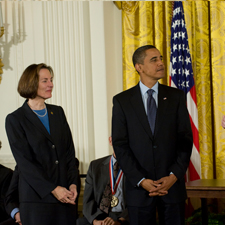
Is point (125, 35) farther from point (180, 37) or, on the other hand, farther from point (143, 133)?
point (143, 133)

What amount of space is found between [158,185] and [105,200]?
37.3 inches

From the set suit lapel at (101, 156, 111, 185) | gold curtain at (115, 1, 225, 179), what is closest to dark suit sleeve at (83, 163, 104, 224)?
suit lapel at (101, 156, 111, 185)

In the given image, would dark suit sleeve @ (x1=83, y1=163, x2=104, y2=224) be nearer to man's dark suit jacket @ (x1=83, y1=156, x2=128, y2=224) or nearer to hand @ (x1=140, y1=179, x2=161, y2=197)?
man's dark suit jacket @ (x1=83, y1=156, x2=128, y2=224)

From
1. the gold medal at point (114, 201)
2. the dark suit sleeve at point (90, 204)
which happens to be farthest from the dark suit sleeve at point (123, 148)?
the dark suit sleeve at point (90, 204)

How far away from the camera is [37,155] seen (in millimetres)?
2213

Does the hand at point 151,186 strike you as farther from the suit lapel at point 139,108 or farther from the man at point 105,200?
the man at point 105,200

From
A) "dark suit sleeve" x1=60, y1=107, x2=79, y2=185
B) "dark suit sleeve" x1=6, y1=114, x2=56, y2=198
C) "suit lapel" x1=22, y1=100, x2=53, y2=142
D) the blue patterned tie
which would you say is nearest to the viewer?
"dark suit sleeve" x1=6, y1=114, x2=56, y2=198

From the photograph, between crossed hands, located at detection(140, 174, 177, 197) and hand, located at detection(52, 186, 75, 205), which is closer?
hand, located at detection(52, 186, 75, 205)

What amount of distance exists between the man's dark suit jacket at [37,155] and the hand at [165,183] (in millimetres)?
611

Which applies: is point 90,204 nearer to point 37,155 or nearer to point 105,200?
point 105,200

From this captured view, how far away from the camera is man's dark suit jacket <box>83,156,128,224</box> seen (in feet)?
10.3

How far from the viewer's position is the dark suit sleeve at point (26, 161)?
2.14 m

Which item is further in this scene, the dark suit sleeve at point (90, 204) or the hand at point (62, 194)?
the dark suit sleeve at point (90, 204)

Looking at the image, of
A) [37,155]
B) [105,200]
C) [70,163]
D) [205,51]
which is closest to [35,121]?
[37,155]
